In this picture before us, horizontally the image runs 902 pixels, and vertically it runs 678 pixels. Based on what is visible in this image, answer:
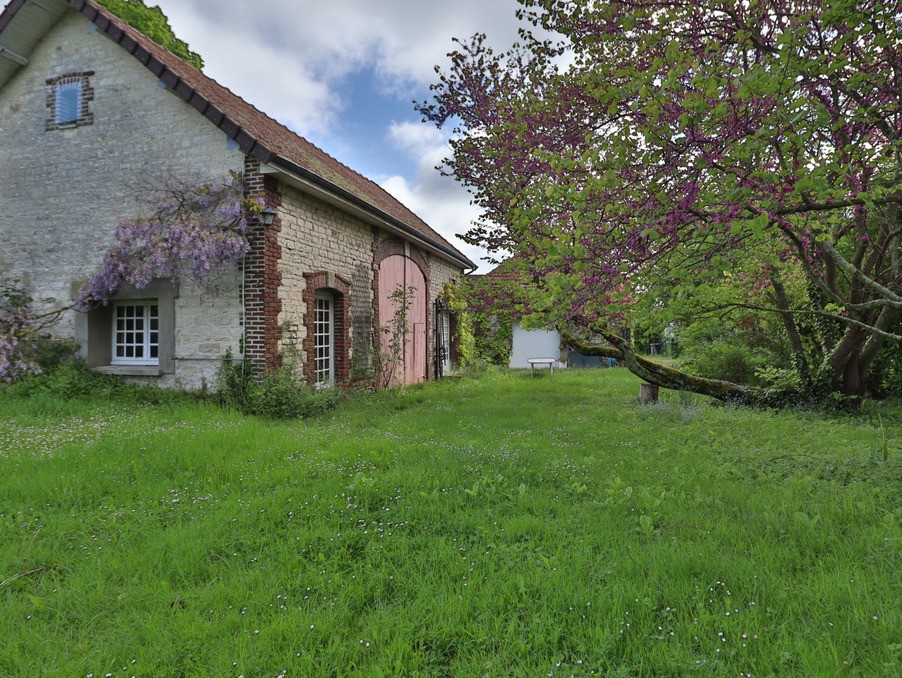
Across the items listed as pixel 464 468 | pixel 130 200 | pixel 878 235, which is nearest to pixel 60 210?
pixel 130 200

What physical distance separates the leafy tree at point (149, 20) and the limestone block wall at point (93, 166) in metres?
5.29

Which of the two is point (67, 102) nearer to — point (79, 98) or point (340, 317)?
point (79, 98)

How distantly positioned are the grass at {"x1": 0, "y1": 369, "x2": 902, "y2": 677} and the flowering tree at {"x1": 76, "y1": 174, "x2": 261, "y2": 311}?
2.96 metres

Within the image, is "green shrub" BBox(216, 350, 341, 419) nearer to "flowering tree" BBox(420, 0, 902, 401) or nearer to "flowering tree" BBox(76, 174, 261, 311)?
"flowering tree" BBox(76, 174, 261, 311)

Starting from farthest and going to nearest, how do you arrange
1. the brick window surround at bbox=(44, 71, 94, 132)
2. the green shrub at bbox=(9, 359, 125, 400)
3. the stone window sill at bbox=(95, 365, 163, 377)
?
the brick window surround at bbox=(44, 71, 94, 132) < the stone window sill at bbox=(95, 365, 163, 377) < the green shrub at bbox=(9, 359, 125, 400)

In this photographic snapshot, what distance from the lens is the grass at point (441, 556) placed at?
2.20 metres

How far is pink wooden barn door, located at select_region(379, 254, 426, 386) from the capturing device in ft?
37.4

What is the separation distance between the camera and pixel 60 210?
8.63 meters

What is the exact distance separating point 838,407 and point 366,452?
833 cm

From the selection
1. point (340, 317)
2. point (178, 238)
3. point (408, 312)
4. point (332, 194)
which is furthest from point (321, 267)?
point (408, 312)

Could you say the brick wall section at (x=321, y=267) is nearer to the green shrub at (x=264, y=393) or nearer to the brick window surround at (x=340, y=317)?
the brick window surround at (x=340, y=317)

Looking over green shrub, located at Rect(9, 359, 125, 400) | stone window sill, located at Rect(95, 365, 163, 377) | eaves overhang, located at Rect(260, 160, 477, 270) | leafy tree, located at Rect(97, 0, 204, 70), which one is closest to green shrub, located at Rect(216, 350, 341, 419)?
stone window sill, located at Rect(95, 365, 163, 377)

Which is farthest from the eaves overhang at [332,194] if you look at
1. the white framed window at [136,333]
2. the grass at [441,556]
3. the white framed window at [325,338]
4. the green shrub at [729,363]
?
the green shrub at [729,363]

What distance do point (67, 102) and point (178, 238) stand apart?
163 inches
